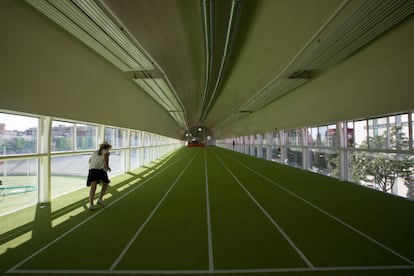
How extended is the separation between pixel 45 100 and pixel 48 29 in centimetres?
172

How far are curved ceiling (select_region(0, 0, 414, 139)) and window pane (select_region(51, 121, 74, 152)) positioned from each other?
2.30 feet

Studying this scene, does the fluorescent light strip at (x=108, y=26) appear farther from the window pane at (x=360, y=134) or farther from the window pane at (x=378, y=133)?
the window pane at (x=360, y=134)

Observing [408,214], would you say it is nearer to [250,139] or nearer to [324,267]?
[324,267]

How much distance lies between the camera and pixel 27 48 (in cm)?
498

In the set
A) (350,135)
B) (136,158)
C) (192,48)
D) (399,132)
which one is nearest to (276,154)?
(350,135)

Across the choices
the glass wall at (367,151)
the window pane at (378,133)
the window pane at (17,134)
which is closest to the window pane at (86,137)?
the window pane at (17,134)

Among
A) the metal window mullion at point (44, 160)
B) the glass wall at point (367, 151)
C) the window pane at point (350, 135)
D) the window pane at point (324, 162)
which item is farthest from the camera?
the window pane at point (324, 162)

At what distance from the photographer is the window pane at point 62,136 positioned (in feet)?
23.2

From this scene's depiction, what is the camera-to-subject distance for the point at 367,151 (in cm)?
858

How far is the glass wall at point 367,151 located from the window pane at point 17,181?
11030 mm

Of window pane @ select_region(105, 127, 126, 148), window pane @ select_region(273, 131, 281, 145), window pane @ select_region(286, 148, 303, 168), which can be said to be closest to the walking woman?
window pane @ select_region(105, 127, 126, 148)

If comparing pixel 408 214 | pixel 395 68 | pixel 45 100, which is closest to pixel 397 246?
pixel 408 214

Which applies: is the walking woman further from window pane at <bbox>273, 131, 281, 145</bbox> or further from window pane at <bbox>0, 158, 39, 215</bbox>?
window pane at <bbox>273, 131, 281, 145</bbox>

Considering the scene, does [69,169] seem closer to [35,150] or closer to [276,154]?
[35,150]
